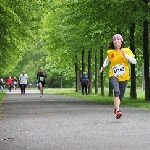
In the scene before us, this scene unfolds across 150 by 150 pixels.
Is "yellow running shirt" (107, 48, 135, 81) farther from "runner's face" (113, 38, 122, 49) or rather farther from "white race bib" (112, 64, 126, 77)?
"runner's face" (113, 38, 122, 49)

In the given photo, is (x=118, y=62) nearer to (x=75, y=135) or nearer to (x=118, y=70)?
(x=118, y=70)

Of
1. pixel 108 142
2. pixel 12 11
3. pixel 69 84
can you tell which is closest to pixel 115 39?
pixel 108 142

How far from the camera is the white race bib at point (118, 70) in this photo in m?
12.6

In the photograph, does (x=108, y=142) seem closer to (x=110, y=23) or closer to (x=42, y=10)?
(x=110, y=23)

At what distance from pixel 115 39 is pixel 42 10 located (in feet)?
63.4

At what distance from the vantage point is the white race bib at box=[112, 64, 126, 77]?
495 inches

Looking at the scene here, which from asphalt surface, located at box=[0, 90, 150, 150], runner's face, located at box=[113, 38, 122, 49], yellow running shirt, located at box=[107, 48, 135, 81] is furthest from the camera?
yellow running shirt, located at box=[107, 48, 135, 81]

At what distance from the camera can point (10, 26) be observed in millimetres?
27844

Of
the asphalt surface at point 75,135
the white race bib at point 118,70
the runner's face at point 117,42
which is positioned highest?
the runner's face at point 117,42

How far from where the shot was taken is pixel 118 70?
41.4 feet

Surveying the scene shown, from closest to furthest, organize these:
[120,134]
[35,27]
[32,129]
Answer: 1. [120,134]
2. [32,129]
3. [35,27]

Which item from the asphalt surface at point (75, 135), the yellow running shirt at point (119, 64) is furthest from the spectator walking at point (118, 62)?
the asphalt surface at point (75, 135)

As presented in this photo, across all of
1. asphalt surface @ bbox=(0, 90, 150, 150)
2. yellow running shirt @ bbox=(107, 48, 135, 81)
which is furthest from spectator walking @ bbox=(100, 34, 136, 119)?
asphalt surface @ bbox=(0, 90, 150, 150)

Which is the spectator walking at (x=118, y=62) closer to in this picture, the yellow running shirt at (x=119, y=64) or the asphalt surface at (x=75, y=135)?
the yellow running shirt at (x=119, y=64)
